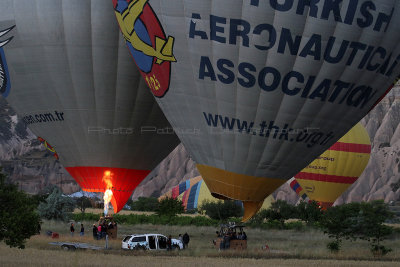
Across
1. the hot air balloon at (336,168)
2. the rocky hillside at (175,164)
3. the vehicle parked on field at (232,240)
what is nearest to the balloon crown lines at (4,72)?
the vehicle parked on field at (232,240)

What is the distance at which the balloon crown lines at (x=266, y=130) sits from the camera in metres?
20.6

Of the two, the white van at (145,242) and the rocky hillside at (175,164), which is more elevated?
the rocky hillside at (175,164)

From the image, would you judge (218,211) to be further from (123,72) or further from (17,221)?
(17,221)

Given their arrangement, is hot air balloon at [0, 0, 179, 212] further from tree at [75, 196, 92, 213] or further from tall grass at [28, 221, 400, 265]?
tree at [75, 196, 92, 213]

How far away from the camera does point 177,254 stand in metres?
25.1

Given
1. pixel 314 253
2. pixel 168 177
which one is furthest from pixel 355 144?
pixel 168 177

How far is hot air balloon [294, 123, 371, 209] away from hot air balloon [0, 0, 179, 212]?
66.0 ft

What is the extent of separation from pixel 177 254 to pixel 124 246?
2294 mm

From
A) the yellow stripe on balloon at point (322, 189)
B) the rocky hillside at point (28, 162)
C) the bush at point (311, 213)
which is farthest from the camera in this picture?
the rocky hillside at point (28, 162)

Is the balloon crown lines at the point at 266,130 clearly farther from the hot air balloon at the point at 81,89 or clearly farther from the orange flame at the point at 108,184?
the orange flame at the point at 108,184

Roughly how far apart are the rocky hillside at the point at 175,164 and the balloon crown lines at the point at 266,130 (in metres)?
78.1

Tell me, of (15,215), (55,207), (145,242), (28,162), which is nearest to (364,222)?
(145,242)

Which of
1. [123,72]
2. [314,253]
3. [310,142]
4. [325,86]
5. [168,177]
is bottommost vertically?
[314,253]

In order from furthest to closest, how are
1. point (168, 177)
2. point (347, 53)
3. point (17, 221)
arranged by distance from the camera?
point (168, 177)
point (347, 53)
point (17, 221)
